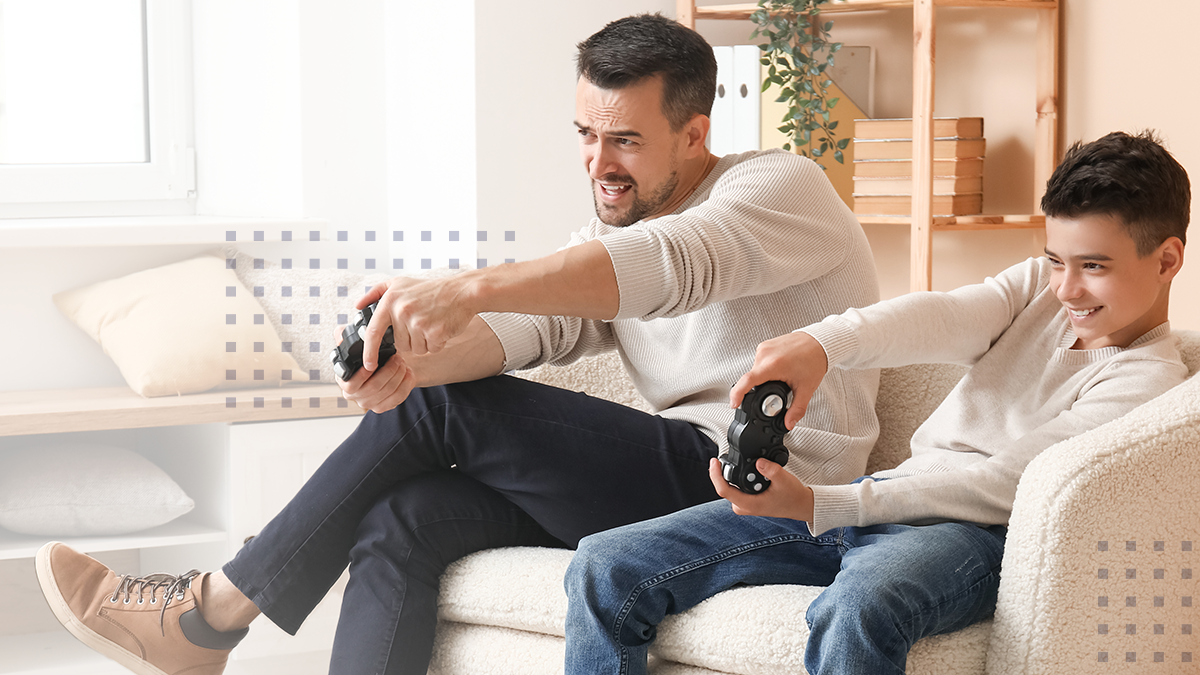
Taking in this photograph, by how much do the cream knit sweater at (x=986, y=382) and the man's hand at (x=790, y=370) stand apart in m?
0.03

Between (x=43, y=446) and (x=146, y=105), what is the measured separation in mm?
789

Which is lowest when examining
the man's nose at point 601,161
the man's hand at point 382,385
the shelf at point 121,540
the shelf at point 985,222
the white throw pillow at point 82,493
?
the shelf at point 121,540

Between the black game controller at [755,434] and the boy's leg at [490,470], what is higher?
Answer: the black game controller at [755,434]

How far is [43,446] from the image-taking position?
2045 millimetres

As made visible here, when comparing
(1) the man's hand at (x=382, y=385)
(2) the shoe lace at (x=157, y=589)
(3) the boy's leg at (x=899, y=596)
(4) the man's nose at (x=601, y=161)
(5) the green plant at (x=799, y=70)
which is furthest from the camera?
(5) the green plant at (x=799, y=70)

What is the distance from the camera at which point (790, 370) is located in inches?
40.9

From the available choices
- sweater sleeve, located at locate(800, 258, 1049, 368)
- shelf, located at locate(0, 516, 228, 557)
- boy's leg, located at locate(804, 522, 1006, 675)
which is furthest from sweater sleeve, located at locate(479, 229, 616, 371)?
shelf, located at locate(0, 516, 228, 557)

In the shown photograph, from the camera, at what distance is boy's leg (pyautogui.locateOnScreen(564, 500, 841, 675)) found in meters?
1.09

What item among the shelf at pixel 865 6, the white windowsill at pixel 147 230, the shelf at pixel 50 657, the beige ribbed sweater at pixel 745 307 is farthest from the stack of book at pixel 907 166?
the shelf at pixel 50 657

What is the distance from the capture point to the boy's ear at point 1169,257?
46.2 inches

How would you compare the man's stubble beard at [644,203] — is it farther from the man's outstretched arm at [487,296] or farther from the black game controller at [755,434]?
the black game controller at [755,434]

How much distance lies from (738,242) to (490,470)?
0.38 metres

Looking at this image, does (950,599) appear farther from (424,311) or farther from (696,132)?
(696,132)

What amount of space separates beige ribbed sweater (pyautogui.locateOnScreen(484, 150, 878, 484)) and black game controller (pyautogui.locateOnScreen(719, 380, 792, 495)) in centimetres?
18
